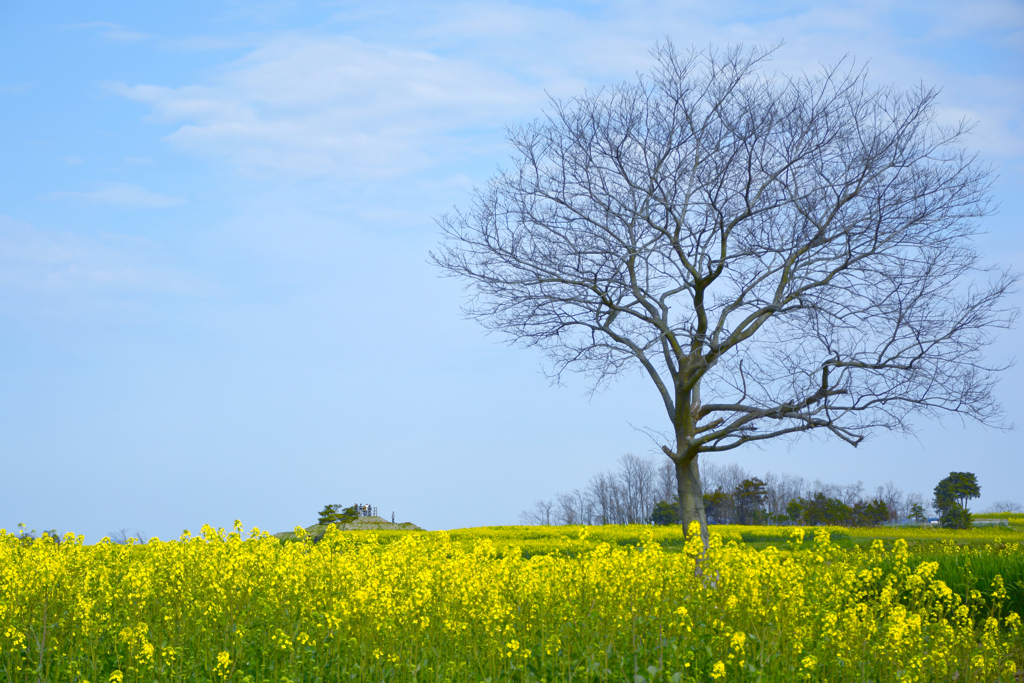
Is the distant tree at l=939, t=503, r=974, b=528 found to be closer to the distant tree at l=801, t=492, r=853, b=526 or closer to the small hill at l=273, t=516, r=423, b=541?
the distant tree at l=801, t=492, r=853, b=526

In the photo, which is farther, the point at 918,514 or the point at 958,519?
the point at 918,514

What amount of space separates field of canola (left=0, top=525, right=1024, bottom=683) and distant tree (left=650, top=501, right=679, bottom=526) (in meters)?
25.7

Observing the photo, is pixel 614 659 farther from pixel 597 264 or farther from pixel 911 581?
pixel 597 264

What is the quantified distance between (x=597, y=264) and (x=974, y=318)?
19.0 feet

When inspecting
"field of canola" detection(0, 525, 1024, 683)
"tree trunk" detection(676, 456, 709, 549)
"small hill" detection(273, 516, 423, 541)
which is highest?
"tree trunk" detection(676, 456, 709, 549)

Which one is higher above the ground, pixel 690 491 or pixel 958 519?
pixel 690 491

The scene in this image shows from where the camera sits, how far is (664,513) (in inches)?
1271

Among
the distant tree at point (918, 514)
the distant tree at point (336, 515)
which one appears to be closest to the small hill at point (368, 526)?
the distant tree at point (336, 515)

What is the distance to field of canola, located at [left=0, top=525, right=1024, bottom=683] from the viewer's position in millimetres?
5504

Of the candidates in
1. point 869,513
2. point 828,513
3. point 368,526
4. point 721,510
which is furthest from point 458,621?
point 869,513

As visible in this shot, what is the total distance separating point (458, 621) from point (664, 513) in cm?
2780

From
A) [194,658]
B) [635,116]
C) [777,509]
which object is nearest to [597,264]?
[635,116]

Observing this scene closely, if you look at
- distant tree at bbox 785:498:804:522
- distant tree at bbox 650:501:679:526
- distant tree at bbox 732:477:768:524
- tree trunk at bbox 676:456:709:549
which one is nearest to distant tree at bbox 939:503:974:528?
distant tree at bbox 785:498:804:522

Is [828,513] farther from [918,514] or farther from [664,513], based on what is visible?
[664,513]
